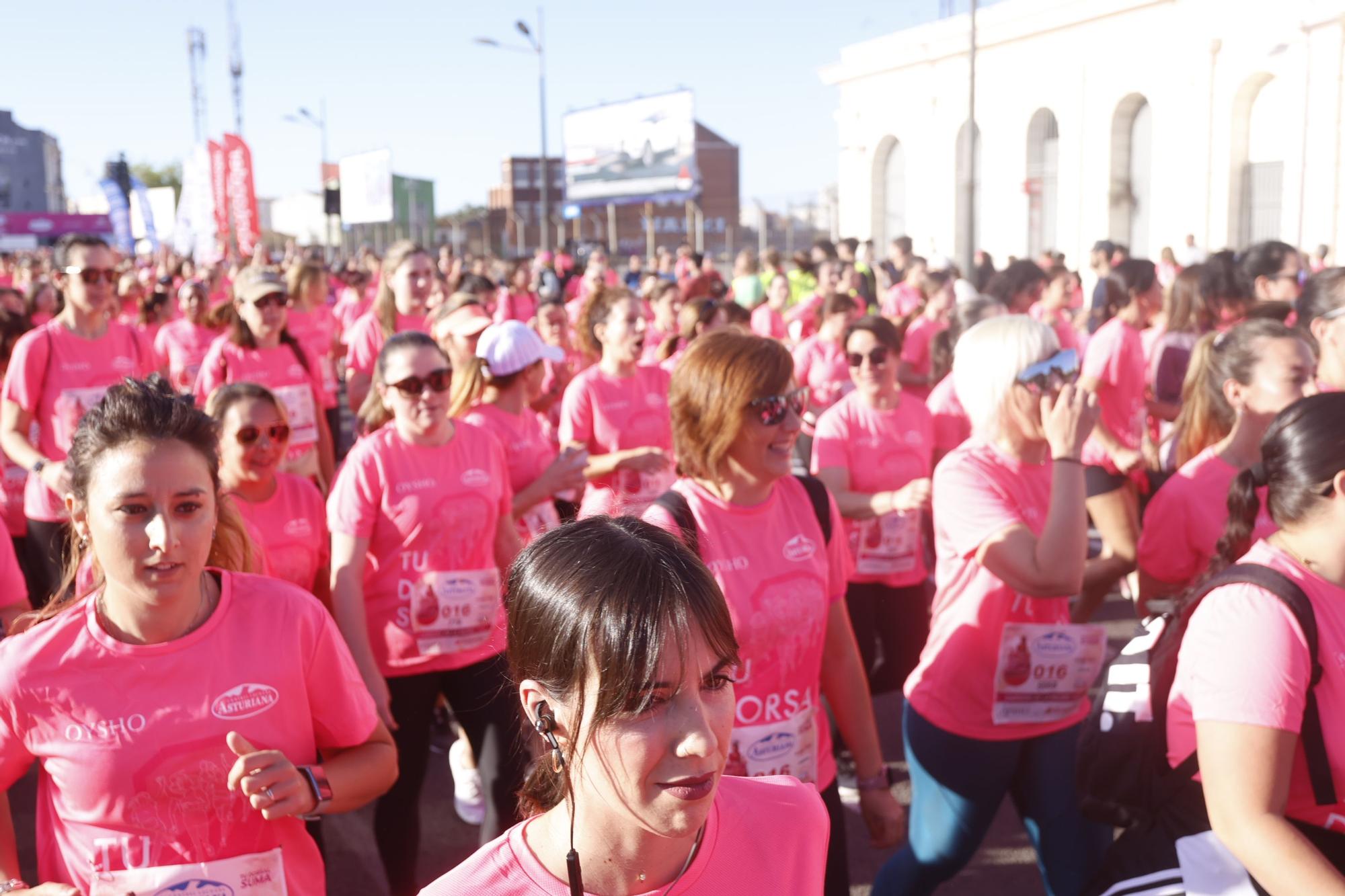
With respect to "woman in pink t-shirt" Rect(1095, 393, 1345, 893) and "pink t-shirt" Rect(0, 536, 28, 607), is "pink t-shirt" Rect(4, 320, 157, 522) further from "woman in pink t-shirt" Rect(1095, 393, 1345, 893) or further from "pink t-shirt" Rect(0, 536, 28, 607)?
"woman in pink t-shirt" Rect(1095, 393, 1345, 893)

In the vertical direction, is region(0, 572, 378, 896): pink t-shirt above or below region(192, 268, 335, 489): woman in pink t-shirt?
below

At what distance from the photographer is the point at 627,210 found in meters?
64.8

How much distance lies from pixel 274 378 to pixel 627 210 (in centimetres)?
5967

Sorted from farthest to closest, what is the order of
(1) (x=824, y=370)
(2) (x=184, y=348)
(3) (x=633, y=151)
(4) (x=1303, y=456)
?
(3) (x=633, y=151) < (2) (x=184, y=348) < (1) (x=824, y=370) < (4) (x=1303, y=456)

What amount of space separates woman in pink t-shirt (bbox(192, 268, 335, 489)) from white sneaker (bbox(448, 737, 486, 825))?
6.64ft

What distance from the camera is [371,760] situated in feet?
8.38

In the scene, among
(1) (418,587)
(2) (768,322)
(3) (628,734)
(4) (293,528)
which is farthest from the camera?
(2) (768,322)

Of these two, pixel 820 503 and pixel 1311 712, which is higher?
pixel 820 503

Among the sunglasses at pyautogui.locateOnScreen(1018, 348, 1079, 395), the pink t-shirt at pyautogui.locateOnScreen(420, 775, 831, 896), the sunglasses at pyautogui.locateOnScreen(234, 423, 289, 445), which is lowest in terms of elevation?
the pink t-shirt at pyautogui.locateOnScreen(420, 775, 831, 896)

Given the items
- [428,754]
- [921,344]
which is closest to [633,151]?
[921,344]

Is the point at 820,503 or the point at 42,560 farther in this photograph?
the point at 42,560

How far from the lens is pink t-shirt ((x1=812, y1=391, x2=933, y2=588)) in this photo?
5051 millimetres

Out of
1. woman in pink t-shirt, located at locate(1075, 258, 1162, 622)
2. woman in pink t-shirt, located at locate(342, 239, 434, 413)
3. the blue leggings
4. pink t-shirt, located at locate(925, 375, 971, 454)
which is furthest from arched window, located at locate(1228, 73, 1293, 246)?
the blue leggings

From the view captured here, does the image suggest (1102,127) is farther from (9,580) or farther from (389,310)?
(9,580)
